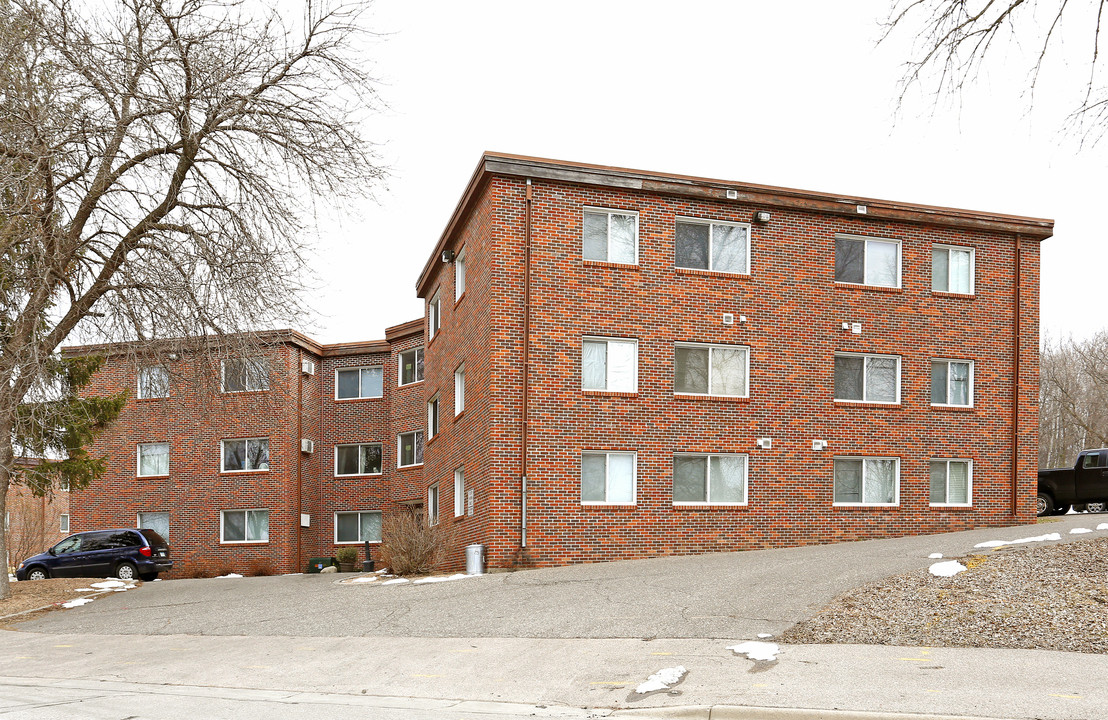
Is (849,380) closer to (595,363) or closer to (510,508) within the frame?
(595,363)

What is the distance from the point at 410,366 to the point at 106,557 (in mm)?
10825

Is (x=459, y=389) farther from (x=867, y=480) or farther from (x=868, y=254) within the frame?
(x=868, y=254)

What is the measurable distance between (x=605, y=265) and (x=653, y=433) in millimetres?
3597

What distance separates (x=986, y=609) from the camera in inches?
435

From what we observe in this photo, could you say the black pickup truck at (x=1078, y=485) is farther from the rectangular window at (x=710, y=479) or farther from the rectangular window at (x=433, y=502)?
the rectangular window at (x=433, y=502)

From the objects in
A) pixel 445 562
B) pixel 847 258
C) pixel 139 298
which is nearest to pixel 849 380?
pixel 847 258

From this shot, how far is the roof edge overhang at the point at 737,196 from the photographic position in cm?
2088

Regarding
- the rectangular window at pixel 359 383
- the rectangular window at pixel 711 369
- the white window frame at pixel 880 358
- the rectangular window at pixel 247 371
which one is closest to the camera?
the rectangular window at pixel 247 371

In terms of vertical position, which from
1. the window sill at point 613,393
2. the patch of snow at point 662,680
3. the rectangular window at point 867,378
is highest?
the rectangular window at point 867,378

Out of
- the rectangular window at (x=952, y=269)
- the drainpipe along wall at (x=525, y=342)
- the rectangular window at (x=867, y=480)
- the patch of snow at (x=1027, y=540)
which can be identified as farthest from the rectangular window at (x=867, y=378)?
the drainpipe along wall at (x=525, y=342)

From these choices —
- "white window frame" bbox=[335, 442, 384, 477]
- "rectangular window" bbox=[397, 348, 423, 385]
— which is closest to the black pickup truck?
"rectangular window" bbox=[397, 348, 423, 385]

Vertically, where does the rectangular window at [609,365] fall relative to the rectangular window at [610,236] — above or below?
below

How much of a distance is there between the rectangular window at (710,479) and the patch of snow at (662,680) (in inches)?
463

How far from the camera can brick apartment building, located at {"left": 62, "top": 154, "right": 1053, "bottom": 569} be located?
20656mm
